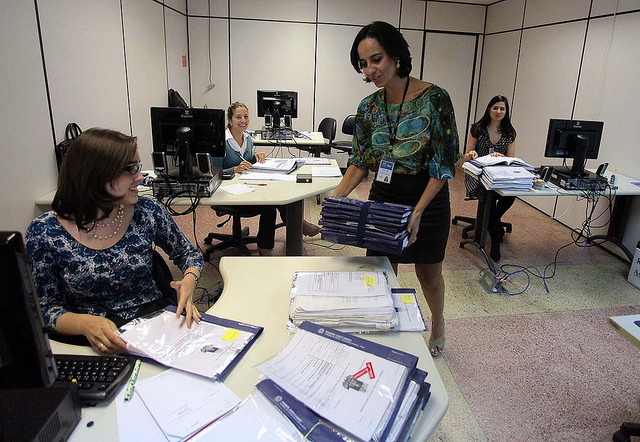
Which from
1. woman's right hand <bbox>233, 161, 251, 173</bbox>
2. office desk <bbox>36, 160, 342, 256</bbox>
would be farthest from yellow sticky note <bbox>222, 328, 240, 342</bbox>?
woman's right hand <bbox>233, 161, 251, 173</bbox>

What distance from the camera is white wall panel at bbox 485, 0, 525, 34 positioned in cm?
541

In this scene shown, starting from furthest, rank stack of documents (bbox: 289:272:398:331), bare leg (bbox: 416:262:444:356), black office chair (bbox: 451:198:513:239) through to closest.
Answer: black office chair (bbox: 451:198:513:239)
bare leg (bbox: 416:262:444:356)
stack of documents (bbox: 289:272:398:331)

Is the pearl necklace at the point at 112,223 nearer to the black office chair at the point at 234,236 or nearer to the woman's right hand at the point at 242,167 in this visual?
the woman's right hand at the point at 242,167

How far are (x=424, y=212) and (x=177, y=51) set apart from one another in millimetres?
4769

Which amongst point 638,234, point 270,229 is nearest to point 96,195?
point 270,229

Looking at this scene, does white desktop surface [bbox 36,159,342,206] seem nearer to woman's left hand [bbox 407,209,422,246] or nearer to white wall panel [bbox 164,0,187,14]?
woman's left hand [bbox 407,209,422,246]

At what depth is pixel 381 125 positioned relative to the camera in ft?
5.52

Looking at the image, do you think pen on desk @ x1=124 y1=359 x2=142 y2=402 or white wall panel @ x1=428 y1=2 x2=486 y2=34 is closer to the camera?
pen on desk @ x1=124 y1=359 x2=142 y2=402

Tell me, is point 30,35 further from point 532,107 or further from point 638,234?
point 532,107

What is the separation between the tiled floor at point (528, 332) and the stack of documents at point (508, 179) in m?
0.72

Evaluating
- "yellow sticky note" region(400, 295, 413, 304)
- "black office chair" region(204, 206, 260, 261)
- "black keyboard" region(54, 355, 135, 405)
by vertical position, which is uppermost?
"yellow sticky note" region(400, 295, 413, 304)

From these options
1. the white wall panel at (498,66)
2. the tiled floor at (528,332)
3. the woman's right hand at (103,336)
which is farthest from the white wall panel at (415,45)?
the woman's right hand at (103,336)

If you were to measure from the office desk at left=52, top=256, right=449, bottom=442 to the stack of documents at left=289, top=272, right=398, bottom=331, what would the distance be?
44mm

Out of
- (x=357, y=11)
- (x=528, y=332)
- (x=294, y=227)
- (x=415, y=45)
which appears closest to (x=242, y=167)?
(x=294, y=227)
